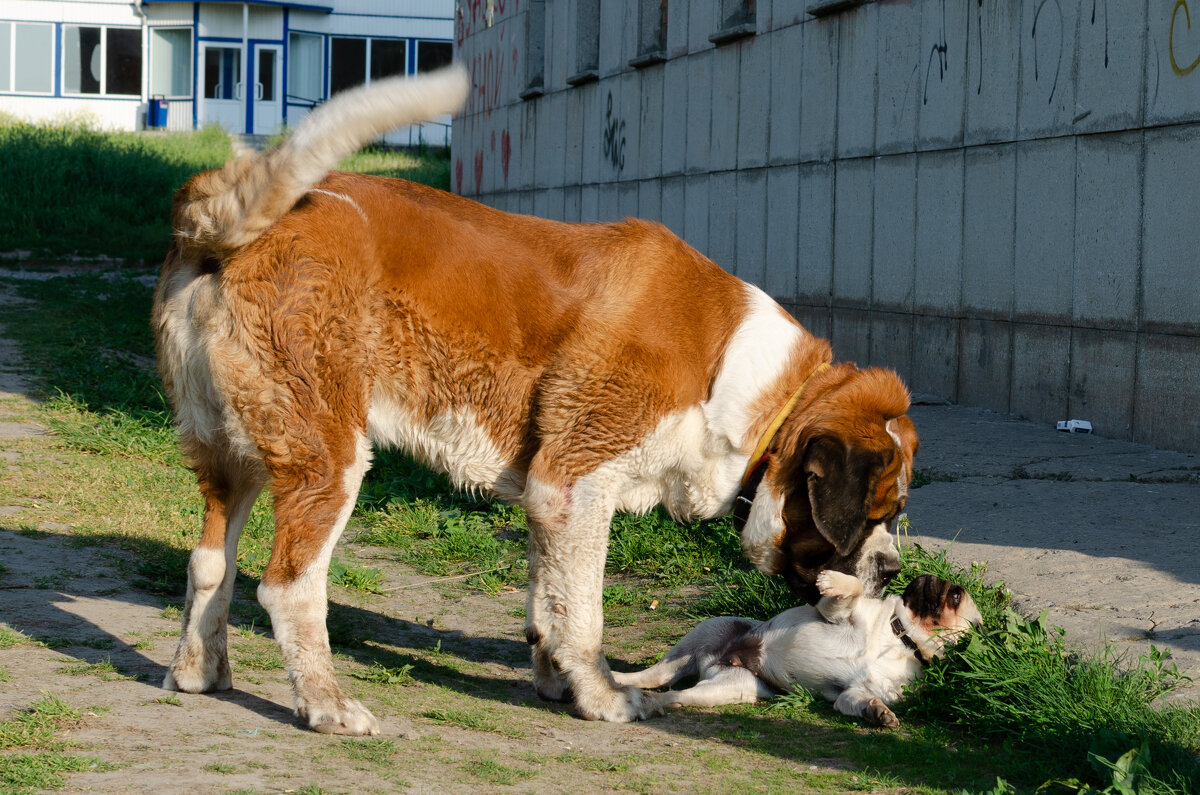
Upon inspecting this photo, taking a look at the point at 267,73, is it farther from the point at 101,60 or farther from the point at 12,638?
the point at 12,638

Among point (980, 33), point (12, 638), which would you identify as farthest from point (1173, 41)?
point (12, 638)

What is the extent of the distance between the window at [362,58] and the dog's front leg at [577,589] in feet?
123

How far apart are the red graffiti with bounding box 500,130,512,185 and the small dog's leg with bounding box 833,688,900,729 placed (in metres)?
15.6

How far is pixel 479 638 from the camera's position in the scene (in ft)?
17.5

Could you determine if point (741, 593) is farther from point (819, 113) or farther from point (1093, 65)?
point (819, 113)

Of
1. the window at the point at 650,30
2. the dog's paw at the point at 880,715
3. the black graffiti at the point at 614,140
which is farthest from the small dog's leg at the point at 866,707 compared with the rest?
the black graffiti at the point at 614,140

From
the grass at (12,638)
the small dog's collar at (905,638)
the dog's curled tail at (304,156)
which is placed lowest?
the grass at (12,638)

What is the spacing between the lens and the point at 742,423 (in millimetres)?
4375

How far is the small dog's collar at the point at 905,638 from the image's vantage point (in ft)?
14.5

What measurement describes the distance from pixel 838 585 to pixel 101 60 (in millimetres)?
39973

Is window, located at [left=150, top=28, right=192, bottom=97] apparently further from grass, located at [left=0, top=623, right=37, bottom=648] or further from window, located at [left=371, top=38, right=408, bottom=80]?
grass, located at [left=0, top=623, right=37, bottom=648]

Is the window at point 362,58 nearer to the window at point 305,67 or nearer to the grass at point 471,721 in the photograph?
the window at point 305,67

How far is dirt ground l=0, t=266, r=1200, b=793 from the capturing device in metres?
3.56

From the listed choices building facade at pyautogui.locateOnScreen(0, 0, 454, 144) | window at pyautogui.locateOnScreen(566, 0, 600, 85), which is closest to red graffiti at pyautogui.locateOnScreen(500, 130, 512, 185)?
window at pyautogui.locateOnScreen(566, 0, 600, 85)
